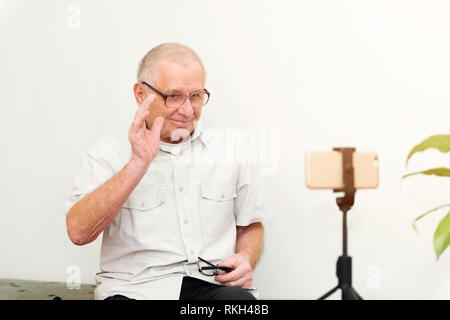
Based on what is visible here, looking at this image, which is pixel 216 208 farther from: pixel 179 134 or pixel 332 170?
pixel 332 170

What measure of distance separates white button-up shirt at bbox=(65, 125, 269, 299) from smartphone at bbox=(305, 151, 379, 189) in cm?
59

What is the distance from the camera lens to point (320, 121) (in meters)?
1.81

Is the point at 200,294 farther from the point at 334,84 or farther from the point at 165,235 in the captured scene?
the point at 334,84

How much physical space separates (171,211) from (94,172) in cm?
27

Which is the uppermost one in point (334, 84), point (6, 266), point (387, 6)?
point (387, 6)

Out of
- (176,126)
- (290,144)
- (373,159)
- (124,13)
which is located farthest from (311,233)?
(124,13)

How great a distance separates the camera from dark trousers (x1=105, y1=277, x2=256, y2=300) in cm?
132

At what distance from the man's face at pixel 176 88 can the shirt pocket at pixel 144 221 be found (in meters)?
0.23

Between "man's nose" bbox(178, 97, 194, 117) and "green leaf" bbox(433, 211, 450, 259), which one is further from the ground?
"man's nose" bbox(178, 97, 194, 117)

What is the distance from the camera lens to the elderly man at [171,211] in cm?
141

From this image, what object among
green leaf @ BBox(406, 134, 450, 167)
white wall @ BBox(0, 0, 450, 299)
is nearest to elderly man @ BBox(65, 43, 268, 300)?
white wall @ BBox(0, 0, 450, 299)

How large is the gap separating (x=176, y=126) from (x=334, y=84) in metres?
0.68

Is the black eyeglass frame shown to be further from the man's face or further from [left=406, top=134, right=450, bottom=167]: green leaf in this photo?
[left=406, top=134, right=450, bottom=167]: green leaf

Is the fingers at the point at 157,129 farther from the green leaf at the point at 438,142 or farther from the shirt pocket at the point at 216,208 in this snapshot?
the green leaf at the point at 438,142
